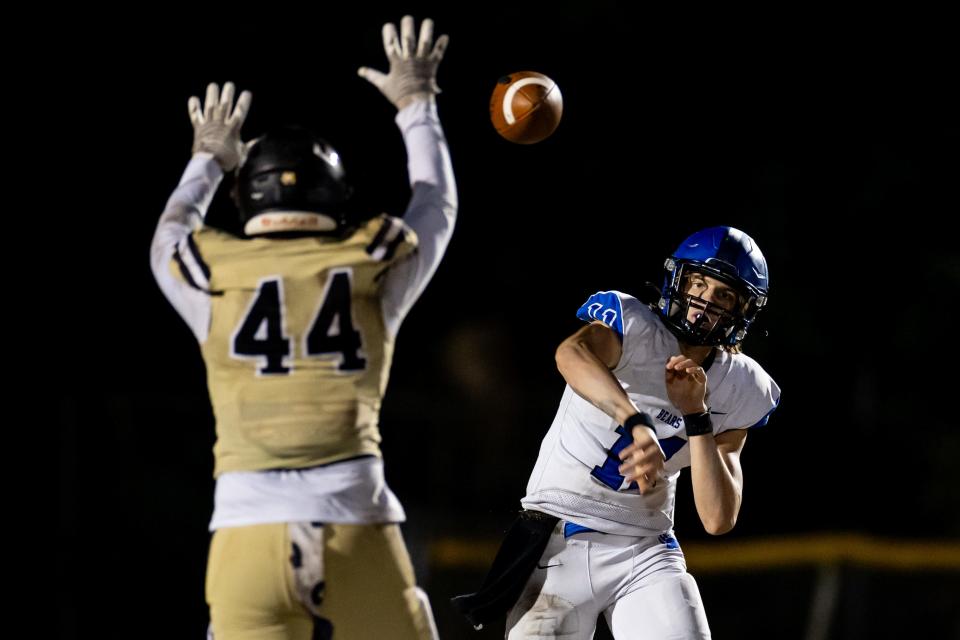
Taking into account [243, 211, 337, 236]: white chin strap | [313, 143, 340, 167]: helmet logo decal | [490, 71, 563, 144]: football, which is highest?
[490, 71, 563, 144]: football

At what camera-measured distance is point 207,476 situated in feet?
30.6

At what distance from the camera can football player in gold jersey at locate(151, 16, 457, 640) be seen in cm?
371

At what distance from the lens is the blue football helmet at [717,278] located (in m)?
4.74

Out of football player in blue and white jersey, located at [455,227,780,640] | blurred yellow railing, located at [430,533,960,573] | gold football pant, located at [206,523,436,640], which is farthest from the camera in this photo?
blurred yellow railing, located at [430,533,960,573]

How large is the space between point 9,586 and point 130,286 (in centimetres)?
354

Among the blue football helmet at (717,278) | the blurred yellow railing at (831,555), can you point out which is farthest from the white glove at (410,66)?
the blurred yellow railing at (831,555)

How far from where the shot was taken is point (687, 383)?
14.6 feet

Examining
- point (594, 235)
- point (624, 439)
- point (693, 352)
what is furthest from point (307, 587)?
point (594, 235)

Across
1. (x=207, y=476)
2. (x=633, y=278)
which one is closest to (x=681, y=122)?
(x=633, y=278)

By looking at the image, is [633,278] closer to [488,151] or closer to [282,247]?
[488,151]

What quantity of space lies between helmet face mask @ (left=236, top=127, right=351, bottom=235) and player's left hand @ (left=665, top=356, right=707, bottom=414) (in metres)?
1.19

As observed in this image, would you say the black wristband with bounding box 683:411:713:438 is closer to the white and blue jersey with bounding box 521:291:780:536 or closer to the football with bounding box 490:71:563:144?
the white and blue jersey with bounding box 521:291:780:536

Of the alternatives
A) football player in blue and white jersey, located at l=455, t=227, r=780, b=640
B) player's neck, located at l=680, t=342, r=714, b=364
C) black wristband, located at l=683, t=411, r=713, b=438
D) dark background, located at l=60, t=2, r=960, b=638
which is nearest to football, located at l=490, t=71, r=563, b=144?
football player in blue and white jersey, located at l=455, t=227, r=780, b=640

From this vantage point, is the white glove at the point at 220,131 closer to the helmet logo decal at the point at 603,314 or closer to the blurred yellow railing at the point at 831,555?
the helmet logo decal at the point at 603,314
